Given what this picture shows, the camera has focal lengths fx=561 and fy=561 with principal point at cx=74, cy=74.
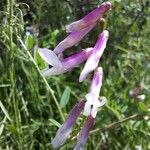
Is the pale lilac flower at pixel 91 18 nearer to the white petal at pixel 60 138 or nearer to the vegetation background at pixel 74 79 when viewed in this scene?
the white petal at pixel 60 138

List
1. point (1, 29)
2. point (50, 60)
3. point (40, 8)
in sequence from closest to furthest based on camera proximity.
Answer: point (50, 60) < point (1, 29) < point (40, 8)

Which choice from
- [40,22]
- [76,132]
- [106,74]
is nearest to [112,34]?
[106,74]

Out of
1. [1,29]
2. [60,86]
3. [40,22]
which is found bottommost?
[60,86]

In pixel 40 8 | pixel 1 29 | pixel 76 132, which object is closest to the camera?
pixel 76 132

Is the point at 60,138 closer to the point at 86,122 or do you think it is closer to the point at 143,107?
the point at 86,122

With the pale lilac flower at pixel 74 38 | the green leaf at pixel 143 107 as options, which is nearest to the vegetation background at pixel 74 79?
the green leaf at pixel 143 107

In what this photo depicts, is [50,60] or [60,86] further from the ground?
[50,60]

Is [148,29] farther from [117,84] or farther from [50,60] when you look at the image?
[50,60]
